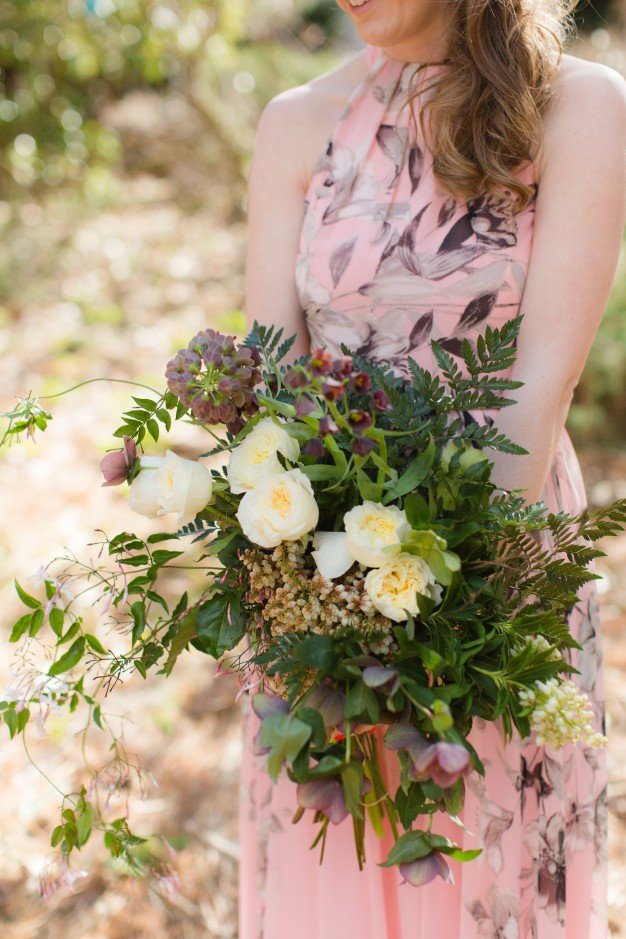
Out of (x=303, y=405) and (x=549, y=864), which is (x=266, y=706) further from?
(x=549, y=864)

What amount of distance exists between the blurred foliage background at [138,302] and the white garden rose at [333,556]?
0.66 meters

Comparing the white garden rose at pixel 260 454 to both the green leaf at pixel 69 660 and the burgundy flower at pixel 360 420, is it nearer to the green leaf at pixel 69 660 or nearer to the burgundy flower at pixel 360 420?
the burgundy flower at pixel 360 420

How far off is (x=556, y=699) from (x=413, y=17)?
111 cm

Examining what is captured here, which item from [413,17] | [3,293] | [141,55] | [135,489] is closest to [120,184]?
[141,55]

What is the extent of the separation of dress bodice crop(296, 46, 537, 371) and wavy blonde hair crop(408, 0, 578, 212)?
0.12 ft

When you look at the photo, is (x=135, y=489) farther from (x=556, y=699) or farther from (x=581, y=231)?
(x=581, y=231)

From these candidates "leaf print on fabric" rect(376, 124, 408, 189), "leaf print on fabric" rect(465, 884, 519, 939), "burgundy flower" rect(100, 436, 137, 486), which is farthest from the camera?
"leaf print on fabric" rect(376, 124, 408, 189)

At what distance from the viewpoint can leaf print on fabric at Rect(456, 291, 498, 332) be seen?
4.65 ft

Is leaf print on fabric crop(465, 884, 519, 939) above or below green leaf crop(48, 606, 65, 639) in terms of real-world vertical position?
below

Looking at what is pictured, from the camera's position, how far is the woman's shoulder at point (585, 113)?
130cm

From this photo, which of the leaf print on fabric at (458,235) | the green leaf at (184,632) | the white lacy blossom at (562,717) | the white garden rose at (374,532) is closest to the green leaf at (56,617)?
the green leaf at (184,632)

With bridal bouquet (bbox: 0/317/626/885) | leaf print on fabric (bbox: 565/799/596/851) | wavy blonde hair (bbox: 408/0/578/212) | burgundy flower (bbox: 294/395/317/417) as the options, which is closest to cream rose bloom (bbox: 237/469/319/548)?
bridal bouquet (bbox: 0/317/626/885)

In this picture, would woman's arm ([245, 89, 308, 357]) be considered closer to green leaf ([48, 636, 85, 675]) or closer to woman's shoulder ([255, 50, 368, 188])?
woman's shoulder ([255, 50, 368, 188])

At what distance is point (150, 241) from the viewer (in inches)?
230
